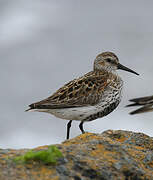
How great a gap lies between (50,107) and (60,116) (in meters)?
0.43

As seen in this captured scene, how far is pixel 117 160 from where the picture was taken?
584cm

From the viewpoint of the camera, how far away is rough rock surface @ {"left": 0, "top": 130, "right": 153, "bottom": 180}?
195 inches

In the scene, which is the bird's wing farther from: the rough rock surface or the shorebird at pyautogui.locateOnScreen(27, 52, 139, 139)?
the rough rock surface

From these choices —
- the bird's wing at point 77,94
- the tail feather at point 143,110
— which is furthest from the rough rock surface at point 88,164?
the bird's wing at point 77,94

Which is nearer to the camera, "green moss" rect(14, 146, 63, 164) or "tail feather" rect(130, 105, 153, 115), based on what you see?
"green moss" rect(14, 146, 63, 164)

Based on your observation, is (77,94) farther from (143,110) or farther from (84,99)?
(143,110)

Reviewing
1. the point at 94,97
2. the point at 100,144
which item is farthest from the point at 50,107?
the point at 100,144

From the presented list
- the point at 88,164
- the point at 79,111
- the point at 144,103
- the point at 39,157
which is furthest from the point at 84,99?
the point at 39,157

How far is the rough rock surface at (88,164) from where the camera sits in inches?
195

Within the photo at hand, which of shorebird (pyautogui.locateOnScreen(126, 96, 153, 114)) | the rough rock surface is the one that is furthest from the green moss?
shorebird (pyautogui.locateOnScreen(126, 96, 153, 114))

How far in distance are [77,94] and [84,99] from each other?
287mm

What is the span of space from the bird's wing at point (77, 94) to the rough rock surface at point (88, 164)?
4.58 meters

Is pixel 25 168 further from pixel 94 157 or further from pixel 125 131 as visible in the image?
pixel 125 131

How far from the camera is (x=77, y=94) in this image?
11.8 meters
